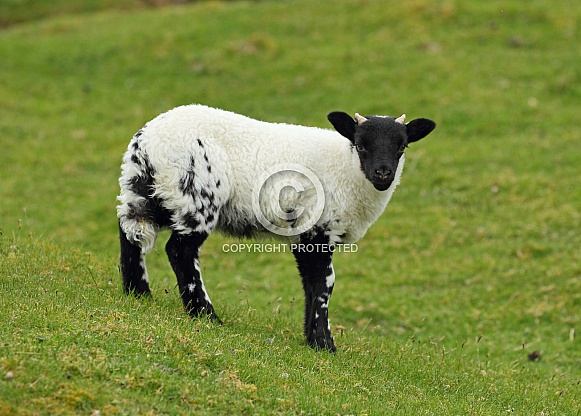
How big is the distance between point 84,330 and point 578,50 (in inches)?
838

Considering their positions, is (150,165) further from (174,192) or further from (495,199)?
(495,199)

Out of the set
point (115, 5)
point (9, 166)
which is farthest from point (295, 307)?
point (115, 5)

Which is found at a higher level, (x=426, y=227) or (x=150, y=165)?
(x=150, y=165)

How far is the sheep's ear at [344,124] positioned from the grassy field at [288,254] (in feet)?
9.05

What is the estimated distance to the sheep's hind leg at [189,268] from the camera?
9602mm

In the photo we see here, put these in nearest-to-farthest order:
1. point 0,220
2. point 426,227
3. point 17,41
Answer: point 426,227 < point 0,220 < point 17,41

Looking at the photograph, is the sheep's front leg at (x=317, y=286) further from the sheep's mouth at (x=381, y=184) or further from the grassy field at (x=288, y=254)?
the sheep's mouth at (x=381, y=184)

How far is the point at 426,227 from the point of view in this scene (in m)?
18.0

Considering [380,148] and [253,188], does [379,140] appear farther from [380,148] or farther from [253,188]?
[253,188]

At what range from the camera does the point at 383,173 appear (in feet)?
31.5

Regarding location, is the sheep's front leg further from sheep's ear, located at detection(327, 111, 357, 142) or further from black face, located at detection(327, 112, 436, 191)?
sheep's ear, located at detection(327, 111, 357, 142)

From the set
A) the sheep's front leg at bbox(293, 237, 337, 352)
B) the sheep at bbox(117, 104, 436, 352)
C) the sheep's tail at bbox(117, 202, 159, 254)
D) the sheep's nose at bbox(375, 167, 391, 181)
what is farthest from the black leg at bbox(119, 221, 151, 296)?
the sheep's nose at bbox(375, 167, 391, 181)

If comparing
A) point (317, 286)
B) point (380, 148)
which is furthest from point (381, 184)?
point (317, 286)

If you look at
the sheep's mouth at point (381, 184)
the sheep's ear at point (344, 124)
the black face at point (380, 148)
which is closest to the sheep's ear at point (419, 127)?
the black face at point (380, 148)
